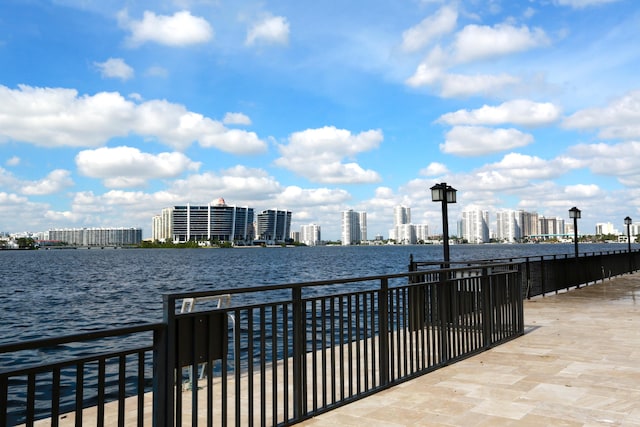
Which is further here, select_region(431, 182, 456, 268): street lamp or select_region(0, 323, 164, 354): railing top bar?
select_region(431, 182, 456, 268): street lamp

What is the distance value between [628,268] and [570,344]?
63.3ft

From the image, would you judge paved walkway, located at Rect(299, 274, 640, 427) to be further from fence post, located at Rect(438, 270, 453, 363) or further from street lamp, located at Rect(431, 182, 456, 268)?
street lamp, located at Rect(431, 182, 456, 268)

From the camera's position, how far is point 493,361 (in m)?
6.94

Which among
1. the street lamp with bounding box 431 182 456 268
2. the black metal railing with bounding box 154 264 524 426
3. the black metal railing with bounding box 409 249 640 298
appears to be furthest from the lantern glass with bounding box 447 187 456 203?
the black metal railing with bounding box 154 264 524 426

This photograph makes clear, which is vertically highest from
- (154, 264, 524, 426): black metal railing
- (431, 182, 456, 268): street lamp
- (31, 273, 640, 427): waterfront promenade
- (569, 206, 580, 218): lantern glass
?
(569, 206, 580, 218): lantern glass

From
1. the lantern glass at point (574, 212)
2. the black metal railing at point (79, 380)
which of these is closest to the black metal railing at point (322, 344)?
the black metal railing at point (79, 380)

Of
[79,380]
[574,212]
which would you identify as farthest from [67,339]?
[574,212]

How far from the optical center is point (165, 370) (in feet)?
11.4

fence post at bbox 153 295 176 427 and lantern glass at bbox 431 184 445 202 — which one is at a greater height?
lantern glass at bbox 431 184 445 202

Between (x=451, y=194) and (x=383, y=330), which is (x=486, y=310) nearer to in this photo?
(x=383, y=330)

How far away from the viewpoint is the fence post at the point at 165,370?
11.4 feet

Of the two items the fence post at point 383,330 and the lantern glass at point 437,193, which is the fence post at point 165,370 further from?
the lantern glass at point 437,193

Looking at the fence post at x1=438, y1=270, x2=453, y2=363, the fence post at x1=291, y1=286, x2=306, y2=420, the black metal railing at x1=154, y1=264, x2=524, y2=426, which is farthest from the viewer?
the fence post at x1=438, y1=270, x2=453, y2=363

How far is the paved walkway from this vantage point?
4637mm
